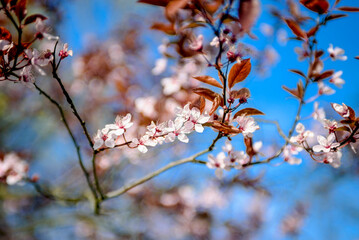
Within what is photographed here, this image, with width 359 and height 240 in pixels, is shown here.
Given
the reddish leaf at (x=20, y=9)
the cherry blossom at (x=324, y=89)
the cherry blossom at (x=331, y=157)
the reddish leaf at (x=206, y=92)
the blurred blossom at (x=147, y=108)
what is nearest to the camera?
the reddish leaf at (x=20, y=9)

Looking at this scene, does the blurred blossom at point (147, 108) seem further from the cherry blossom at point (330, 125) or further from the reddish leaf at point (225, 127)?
the cherry blossom at point (330, 125)

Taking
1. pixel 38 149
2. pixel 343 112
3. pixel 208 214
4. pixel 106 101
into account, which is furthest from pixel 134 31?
pixel 343 112

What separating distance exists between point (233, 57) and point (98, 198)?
98 cm

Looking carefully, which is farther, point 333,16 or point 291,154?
point 291,154

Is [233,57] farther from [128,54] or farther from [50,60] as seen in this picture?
[128,54]

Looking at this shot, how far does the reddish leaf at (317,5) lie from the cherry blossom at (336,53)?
8.4 inches

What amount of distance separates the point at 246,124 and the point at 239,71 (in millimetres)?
179

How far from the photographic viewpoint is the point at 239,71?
780 mm

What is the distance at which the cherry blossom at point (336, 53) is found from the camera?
98cm

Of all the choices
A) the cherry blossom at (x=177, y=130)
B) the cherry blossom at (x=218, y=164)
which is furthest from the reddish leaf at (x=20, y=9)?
the cherry blossom at (x=218, y=164)

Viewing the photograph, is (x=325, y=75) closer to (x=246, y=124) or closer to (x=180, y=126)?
(x=246, y=124)

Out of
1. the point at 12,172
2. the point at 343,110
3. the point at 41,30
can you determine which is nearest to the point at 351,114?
the point at 343,110

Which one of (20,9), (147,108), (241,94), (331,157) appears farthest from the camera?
(147,108)

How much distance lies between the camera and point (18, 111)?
3.28m
